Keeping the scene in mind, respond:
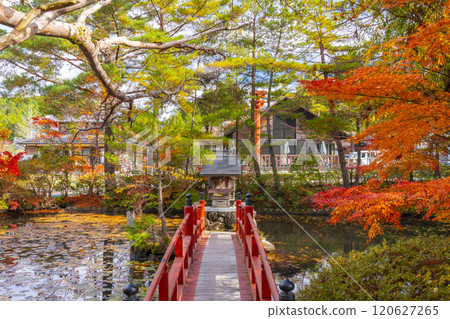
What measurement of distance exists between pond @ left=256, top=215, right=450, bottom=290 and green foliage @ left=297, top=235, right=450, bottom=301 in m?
1.74

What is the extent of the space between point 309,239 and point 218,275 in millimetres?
7840

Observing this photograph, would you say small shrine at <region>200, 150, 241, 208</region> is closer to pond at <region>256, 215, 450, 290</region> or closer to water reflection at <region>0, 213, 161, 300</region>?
pond at <region>256, 215, 450, 290</region>

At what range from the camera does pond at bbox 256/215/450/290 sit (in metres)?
9.11

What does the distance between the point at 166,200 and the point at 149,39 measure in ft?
35.6

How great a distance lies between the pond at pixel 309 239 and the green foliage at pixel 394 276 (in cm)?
174

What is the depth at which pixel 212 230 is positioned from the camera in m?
10.2

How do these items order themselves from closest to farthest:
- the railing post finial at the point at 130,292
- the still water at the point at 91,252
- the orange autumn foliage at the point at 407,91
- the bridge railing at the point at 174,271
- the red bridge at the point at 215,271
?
1. the railing post finial at the point at 130,292
2. the bridge railing at the point at 174,271
3. the red bridge at the point at 215,271
4. the orange autumn foliage at the point at 407,91
5. the still water at the point at 91,252

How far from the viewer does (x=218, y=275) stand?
5.46 meters

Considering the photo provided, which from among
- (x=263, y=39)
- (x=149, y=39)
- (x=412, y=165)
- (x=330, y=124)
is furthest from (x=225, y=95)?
(x=412, y=165)

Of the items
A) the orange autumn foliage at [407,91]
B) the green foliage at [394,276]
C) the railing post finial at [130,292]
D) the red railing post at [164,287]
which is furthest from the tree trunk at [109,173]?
the railing post finial at [130,292]

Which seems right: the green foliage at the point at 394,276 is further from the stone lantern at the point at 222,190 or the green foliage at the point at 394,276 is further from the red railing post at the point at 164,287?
the stone lantern at the point at 222,190

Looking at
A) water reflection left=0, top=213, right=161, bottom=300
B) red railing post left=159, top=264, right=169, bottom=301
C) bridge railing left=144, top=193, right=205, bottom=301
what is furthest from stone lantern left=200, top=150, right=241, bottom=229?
red railing post left=159, top=264, right=169, bottom=301

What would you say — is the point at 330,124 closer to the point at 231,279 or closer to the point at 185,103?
the point at 185,103

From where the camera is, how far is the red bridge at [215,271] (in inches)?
142
